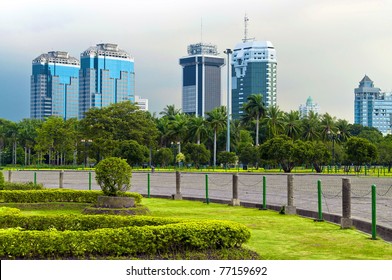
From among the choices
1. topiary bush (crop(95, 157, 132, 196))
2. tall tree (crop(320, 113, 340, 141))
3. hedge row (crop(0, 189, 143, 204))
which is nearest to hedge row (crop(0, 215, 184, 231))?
topiary bush (crop(95, 157, 132, 196))

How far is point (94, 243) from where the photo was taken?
9117mm

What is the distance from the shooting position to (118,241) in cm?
923

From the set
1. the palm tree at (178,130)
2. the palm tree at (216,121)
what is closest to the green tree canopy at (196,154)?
the palm tree at (216,121)

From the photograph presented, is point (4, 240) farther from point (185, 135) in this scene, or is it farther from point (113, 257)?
point (185, 135)

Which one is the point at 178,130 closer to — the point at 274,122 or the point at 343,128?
the point at 274,122

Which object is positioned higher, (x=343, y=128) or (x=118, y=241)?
(x=343, y=128)

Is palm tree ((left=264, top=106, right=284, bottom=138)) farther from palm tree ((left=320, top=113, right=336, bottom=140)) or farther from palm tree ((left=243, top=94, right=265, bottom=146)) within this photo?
palm tree ((left=320, top=113, right=336, bottom=140))

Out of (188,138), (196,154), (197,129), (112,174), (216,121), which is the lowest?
(112,174)

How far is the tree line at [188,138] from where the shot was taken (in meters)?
69.1

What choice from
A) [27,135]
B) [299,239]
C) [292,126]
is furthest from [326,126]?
[299,239]

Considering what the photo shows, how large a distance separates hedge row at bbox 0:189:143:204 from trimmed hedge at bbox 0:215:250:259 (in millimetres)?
11272

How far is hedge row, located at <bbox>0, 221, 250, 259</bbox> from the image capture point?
355 inches

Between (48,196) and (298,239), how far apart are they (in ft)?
35.9

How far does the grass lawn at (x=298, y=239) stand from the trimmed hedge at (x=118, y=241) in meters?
0.97
